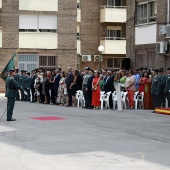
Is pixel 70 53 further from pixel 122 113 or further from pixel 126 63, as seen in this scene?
pixel 122 113

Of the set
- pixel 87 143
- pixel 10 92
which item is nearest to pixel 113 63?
pixel 10 92

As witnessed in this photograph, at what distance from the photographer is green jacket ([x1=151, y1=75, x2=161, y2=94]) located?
26.8 metres

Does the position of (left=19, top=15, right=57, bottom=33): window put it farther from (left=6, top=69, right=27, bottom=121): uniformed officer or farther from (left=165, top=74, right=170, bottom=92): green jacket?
(left=6, top=69, right=27, bottom=121): uniformed officer

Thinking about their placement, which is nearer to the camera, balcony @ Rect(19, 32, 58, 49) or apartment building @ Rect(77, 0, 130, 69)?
balcony @ Rect(19, 32, 58, 49)

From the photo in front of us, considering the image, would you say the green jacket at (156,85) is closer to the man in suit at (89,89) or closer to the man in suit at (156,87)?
the man in suit at (156,87)

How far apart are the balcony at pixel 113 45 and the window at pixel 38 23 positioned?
5.44 metres

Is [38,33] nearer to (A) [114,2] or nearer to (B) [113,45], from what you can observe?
(B) [113,45]

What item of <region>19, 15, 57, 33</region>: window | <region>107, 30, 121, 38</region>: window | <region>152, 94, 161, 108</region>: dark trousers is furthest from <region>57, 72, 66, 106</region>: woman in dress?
<region>107, 30, 121, 38</region>: window

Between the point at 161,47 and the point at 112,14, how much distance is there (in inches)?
840

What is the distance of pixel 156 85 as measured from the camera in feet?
88.6

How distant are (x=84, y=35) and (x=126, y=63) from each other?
57.5ft

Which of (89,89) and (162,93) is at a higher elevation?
(89,89)

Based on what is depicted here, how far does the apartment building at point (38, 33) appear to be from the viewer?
4891cm

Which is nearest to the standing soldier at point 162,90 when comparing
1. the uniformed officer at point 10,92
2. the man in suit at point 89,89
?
the man in suit at point 89,89
